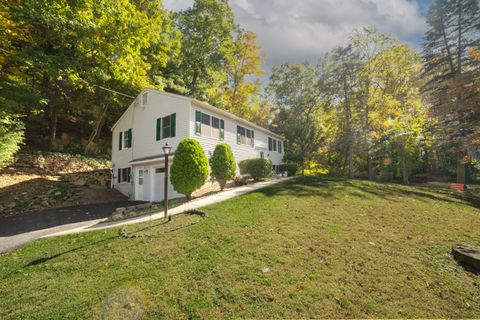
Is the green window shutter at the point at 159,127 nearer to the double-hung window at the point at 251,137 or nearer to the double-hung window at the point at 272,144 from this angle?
the double-hung window at the point at 251,137

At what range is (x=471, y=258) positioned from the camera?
4.45 m

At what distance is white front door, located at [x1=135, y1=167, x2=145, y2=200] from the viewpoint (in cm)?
1573

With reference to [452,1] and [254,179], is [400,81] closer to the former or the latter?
[452,1]

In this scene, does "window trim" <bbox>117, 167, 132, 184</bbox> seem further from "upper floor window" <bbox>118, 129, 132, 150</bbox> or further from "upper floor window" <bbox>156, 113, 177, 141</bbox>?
"upper floor window" <bbox>156, 113, 177, 141</bbox>

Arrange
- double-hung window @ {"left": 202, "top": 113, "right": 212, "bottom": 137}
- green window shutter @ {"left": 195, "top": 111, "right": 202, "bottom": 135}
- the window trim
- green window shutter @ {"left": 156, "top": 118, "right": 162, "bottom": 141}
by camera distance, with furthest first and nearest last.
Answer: the window trim → green window shutter @ {"left": 156, "top": 118, "right": 162, "bottom": 141} → double-hung window @ {"left": 202, "top": 113, "right": 212, "bottom": 137} → green window shutter @ {"left": 195, "top": 111, "right": 202, "bottom": 135}

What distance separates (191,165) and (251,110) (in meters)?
23.7

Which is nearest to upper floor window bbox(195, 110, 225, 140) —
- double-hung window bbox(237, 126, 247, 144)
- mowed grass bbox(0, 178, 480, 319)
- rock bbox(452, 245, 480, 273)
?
double-hung window bbox(237, 126, 247, 144)

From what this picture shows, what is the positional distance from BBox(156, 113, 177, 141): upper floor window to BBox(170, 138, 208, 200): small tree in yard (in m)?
3.64

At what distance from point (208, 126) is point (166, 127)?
2881mm

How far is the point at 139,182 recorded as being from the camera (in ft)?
52.4

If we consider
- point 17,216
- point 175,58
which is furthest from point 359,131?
point 17,216

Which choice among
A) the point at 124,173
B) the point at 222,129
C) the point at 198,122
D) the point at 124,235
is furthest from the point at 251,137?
the point at 124,235

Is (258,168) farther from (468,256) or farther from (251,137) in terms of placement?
(468,256)

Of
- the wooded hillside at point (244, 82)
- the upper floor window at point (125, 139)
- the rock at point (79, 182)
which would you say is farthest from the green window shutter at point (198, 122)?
the rock at point (79, 182)
